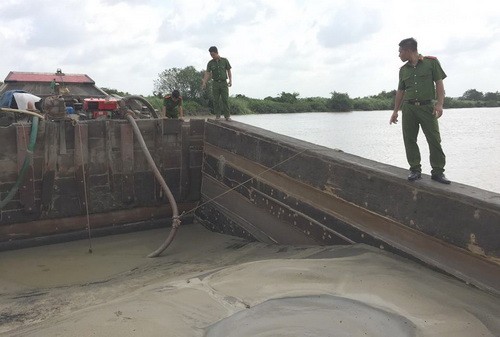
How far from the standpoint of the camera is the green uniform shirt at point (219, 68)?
9055 mm

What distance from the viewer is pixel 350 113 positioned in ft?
173

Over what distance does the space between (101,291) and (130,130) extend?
3.40 m

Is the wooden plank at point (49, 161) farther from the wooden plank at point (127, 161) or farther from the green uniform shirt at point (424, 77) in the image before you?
the green uniform shirt at point (424, 77)

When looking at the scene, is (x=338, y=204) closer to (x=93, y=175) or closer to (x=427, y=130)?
(x=427, y=130)

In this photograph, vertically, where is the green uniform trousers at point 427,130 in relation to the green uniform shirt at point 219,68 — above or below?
below

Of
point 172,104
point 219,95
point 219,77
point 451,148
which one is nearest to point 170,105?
point 172,104

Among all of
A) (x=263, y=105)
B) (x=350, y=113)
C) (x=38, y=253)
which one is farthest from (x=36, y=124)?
(x=350, y=113)

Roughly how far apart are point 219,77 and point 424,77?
17.6 feet

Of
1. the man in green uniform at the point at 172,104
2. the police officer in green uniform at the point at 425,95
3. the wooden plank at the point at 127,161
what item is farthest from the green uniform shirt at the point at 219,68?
the police officer in green uniform at the point at 425,95

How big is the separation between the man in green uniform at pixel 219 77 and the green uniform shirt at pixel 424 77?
4.98m

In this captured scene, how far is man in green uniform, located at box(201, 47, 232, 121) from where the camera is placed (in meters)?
9.05

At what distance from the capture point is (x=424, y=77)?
4395mm

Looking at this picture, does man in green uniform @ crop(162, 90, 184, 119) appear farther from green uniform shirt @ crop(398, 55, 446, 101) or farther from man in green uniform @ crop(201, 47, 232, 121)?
green uniform shirt @ crop(398, 55, 446, 101)

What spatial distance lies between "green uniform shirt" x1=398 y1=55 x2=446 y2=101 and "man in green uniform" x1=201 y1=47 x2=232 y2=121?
4.98 meters
